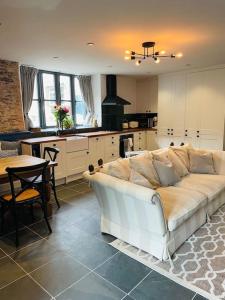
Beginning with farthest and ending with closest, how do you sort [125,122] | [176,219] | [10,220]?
[125,122] → [10,220] → [176,219]

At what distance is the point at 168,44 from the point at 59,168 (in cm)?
298

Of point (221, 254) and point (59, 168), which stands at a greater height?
point (59, 168)

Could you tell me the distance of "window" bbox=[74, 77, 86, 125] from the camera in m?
6.28

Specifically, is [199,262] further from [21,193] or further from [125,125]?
[125,125]

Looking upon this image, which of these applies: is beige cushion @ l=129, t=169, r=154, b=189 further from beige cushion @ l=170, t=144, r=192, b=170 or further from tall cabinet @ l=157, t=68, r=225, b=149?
tall cabinet @ l=157, t=68, r=225, b=149

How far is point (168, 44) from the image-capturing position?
3416 millimetres

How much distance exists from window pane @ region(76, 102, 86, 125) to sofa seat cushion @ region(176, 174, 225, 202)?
3.86m

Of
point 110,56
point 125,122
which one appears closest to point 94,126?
point 125,122

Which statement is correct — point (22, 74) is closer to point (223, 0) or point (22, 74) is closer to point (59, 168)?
point (59, 168)

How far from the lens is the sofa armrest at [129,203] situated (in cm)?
213

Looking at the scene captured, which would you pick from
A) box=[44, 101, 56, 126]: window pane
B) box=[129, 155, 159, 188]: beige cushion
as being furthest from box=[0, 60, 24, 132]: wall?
box=[129, 155, 159, 188]: beige cushion

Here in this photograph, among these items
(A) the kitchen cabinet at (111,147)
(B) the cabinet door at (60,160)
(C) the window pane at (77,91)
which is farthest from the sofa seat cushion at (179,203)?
(C) the window pane at (77,91)

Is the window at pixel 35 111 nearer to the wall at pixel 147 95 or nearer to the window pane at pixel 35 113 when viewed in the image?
the window pane at pixel 35 113

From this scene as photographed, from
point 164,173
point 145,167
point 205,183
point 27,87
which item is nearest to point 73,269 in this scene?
point 145,167
